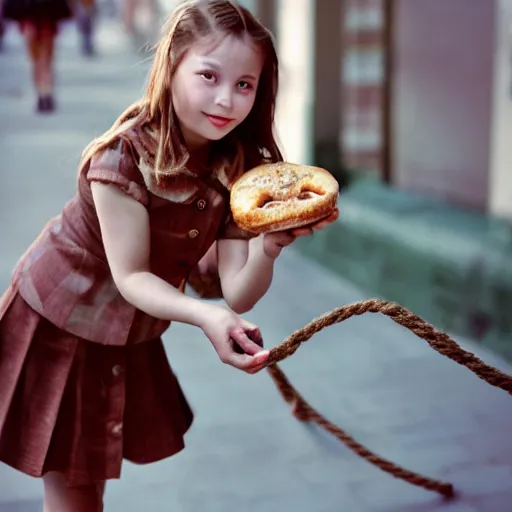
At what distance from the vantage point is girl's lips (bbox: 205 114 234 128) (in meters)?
1.05

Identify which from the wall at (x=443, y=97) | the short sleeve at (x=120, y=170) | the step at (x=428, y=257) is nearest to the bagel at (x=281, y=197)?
the short sleeve at (x=120, y=170)

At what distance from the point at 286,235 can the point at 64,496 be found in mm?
564

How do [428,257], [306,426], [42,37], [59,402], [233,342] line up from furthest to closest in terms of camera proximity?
[42,37], [428,257], [306,426], [59,402], [233,342]

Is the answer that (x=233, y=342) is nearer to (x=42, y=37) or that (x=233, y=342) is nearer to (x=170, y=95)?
(x=170, y=95)

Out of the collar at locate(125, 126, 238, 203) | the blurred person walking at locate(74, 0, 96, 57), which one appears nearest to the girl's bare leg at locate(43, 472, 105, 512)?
the collar at locate(125, 126, 238, 203)

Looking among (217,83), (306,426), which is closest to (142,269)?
(217,83)

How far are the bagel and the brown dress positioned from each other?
0.08m

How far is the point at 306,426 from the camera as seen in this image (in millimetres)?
2170

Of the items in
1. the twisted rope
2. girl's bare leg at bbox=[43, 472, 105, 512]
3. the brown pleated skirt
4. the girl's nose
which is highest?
A: the girl's nose

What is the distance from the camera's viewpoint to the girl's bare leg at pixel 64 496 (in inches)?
51.4

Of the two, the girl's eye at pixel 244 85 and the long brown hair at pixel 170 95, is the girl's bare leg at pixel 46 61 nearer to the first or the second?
the long brown hair at pixel 170 95

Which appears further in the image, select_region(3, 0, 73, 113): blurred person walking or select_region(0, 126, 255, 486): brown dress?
select_region(3, 0, 73, 113): blurred person walking

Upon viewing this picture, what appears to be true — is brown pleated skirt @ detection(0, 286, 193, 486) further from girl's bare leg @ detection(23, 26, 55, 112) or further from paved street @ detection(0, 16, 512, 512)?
girl's bare leg @ detection(23, 26, 55, 112)

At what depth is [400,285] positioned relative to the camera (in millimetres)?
3145
